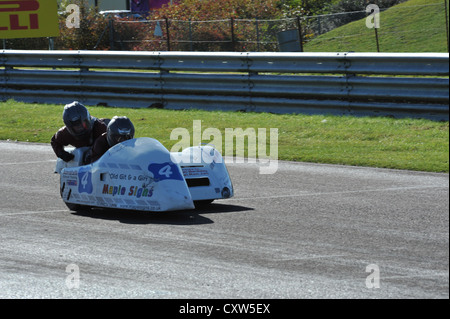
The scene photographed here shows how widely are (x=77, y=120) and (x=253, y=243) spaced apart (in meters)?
2.74

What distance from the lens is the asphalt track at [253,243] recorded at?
18.2 ft

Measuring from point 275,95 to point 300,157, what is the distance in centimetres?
357

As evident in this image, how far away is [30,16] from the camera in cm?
2489

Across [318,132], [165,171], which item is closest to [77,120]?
[165,171]

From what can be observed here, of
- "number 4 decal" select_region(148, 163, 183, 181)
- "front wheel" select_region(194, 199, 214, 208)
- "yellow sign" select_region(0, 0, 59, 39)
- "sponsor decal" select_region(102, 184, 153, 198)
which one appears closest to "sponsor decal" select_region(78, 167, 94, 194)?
"sponsor decal" select_region(102, 184, 153, 198)

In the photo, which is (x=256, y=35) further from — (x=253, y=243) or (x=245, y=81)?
(x=253, y=243)

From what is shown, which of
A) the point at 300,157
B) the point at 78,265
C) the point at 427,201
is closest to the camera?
the point at 78,265

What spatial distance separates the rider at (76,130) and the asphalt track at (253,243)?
0.59 meters

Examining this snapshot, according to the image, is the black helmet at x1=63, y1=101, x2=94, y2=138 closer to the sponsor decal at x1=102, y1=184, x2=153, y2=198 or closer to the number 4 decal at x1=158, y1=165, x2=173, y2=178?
the sponsor decal at x1=102, y1=184, x2=153, y2=198

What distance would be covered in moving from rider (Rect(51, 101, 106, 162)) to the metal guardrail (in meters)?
4.62

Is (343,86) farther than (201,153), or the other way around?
(343,86)

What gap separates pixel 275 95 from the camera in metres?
14.7

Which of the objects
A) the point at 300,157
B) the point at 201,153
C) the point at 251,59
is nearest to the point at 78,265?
the point at 201,153
